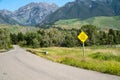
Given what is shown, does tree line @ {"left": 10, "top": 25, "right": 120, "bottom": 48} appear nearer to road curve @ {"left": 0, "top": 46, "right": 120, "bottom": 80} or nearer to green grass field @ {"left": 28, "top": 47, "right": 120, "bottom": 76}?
green grass field @ {"left": 28, "top": 47, "right": 120, "bottom": 76}

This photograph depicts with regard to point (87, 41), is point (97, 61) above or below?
above

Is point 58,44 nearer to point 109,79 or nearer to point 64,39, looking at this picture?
point 64,39

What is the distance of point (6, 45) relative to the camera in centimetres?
16362

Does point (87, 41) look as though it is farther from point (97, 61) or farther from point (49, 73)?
point (49, 73)

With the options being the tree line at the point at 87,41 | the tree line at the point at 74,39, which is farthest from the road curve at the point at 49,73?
the tree line at the point at 87,41

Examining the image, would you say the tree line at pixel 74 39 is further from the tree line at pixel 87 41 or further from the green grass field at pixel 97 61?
the green grass field at pixel 97 61

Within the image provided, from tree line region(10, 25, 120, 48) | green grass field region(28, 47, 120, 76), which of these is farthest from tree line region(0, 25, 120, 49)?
green grass field region(28, 47, 120, 76)

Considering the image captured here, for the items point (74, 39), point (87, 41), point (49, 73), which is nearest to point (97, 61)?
point (49, 73)

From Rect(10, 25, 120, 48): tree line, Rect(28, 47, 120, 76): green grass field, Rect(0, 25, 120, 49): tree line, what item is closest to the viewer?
Rect(28, 47, 120, 76): green grass field

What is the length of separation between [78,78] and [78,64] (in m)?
9.64

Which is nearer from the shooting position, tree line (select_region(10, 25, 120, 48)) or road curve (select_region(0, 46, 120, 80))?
road curve (select_region(0, 46, 120, 80))

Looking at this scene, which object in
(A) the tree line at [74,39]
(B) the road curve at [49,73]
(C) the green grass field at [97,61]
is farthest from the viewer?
(A) the tree line at [74,39]

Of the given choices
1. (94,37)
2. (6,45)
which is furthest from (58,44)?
(6,45)

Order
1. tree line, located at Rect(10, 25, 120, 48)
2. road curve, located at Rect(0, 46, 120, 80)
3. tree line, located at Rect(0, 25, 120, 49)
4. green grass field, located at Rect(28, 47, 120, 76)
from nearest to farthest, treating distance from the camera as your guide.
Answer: road curve, located at Rect(0, 46, 120, 80), green grass field, located at Rect(28, 47, 120, 76), tree line, located at Rect(0, 25, 120, 49), tree line, located at Rect(10, 25, 120, 48)
